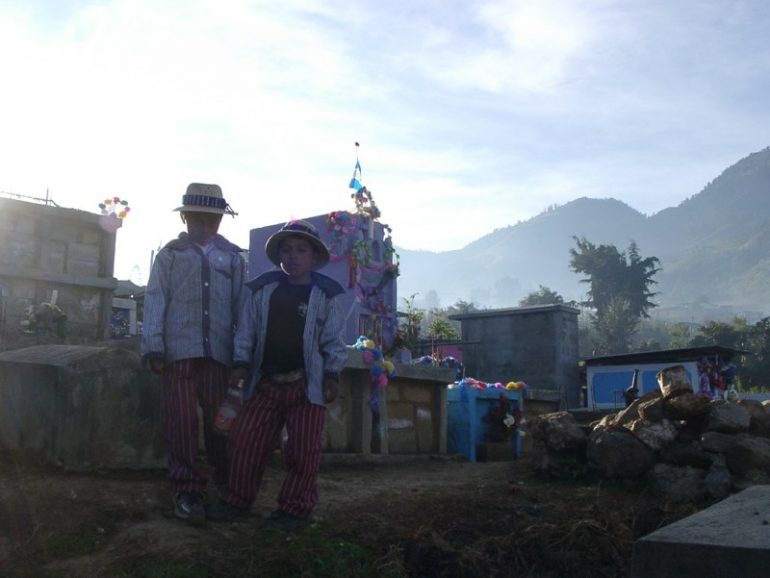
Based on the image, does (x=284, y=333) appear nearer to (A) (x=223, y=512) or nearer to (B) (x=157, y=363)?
(B) (x=157, y=363)

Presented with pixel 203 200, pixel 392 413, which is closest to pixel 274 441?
Answer: pixel 203 200

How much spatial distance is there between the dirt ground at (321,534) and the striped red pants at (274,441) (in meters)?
0.20

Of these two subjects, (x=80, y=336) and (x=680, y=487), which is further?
(x=80, y=336)

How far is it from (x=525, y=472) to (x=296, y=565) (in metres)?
3.86

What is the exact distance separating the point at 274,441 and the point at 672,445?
3.72 m

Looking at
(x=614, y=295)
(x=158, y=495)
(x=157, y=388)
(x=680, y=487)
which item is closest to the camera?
(x=158, y=495)

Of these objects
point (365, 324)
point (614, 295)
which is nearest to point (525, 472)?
point (365, 324)

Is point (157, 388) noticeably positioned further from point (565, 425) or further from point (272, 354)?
point (565, 425)

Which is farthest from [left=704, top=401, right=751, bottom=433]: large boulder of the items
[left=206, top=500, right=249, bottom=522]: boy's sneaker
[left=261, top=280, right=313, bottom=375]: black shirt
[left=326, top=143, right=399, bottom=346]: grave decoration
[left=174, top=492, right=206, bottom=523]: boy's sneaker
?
[left=326, top=143, right=399, bottom=346]: grave decoration

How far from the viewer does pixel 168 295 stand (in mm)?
4578

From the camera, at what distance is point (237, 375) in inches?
175

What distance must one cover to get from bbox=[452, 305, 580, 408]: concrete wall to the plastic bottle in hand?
60.5 feet

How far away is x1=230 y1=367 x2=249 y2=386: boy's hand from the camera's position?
4.45m

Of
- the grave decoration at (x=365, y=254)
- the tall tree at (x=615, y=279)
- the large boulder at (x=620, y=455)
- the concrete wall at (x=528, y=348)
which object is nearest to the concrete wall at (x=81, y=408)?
the large boulder at (x=620, y=455)
